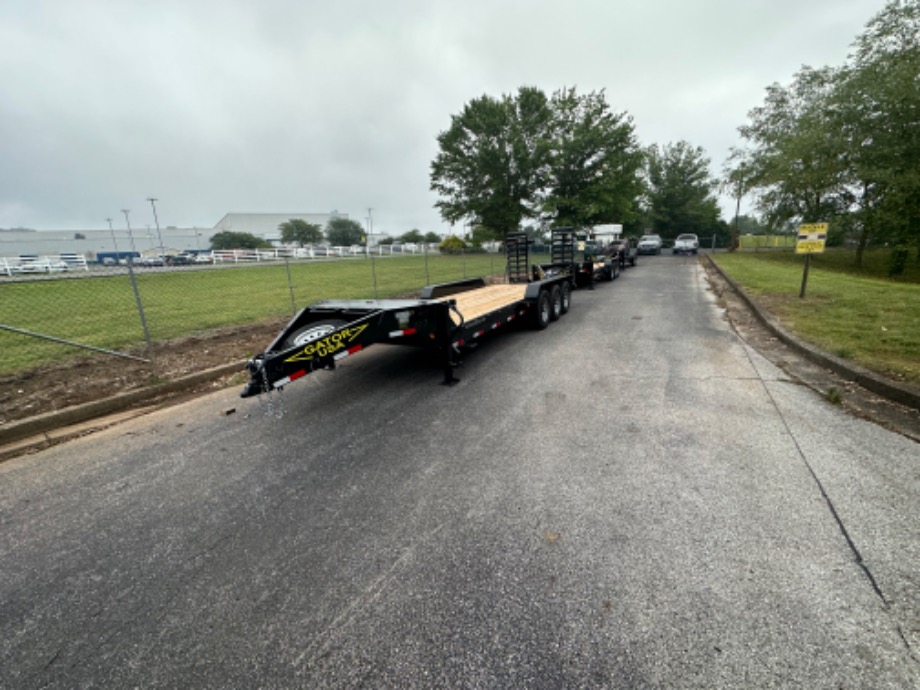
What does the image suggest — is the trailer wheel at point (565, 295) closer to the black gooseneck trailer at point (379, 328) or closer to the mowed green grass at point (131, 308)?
the black gooseneck trailer at point (379, 328)

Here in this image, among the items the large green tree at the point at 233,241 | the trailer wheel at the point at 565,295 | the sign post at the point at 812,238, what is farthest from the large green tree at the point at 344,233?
the sign post at the point at 812,238

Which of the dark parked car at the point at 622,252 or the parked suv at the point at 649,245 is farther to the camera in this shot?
the parked suv at the point at 649,245

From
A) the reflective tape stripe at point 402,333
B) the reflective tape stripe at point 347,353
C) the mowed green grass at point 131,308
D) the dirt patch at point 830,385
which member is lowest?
the dirt patch at point 830,385

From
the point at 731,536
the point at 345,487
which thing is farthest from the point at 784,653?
the point at 345,487

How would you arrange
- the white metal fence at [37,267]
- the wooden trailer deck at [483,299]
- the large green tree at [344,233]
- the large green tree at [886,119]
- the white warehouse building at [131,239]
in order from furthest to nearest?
the large green tree at [344,233] < the white warehouse building at [131,239] < the large green tree at [886,119] < the white metal fence at [37,267] < the wooden trailer deck at [483,299]

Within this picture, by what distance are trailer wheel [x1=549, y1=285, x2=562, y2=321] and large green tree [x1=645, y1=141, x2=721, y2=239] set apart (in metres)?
44.3

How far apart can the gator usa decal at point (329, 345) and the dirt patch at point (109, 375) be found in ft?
8.14

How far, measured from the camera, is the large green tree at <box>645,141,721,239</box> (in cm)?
4566

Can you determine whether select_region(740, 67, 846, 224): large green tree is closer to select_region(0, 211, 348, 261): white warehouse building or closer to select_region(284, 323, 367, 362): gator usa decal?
select_region(284, 323, 367, 362): gator usa decal

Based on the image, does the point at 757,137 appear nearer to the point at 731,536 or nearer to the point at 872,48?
the point at 872,48

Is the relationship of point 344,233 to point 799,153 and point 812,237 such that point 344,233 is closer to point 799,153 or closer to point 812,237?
point 799,153

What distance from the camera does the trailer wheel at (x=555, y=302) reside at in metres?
8.83

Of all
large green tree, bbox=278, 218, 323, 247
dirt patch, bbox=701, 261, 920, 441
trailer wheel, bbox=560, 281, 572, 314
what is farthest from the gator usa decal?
large green tree, bbox=278, 218, 323, 247

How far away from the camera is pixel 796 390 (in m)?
4.71
